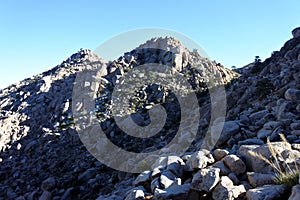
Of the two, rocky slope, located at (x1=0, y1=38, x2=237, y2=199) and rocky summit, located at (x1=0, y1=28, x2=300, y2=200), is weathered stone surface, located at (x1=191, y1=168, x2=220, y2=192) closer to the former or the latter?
rocky summit, located at (x1=0, y1=28, x2=300, y2=200)

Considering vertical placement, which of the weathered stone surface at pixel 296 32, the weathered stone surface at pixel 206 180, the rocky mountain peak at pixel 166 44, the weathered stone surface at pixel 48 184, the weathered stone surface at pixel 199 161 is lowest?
the weathered stone surface at pixel 48 184

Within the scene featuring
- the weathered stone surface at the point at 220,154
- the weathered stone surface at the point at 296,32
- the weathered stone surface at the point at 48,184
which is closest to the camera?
the weathered stone surface at the point at 220,154

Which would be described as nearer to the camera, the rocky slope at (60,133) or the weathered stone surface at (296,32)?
the rocky slope at (60,133)

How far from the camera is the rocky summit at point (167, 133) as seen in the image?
4.98m

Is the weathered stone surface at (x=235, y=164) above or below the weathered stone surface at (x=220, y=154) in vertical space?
below

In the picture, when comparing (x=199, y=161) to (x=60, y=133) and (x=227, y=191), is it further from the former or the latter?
(x=60, y=133)

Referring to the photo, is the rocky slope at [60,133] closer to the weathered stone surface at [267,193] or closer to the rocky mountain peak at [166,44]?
the rocky mountain peak at [166,44]

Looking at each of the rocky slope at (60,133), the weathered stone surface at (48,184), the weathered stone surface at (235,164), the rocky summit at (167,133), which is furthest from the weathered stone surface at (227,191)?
the weathered stone surface at (48,184)

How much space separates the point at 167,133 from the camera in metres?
14.7

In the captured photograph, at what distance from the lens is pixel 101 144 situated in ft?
51.5

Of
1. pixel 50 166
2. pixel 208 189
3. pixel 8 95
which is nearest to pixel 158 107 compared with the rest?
pixel 50 166

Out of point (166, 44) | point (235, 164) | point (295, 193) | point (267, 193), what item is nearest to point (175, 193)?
point (235, 164)

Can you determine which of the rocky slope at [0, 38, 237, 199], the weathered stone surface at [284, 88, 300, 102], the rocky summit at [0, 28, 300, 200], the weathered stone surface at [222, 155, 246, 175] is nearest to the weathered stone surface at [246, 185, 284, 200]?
the rocky summit at [0, 28, 300, 200]

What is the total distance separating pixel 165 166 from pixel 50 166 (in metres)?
11.7
